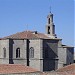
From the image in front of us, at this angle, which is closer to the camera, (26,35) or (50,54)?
(50,54)

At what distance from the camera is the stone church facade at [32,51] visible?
3844cm

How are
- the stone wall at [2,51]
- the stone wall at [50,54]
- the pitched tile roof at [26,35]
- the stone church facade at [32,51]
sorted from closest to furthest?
the stone church facade at [32,51] → the stone wall at [2,51] → the stone wall at [50,54] → the pitched tile roof at [26,35]

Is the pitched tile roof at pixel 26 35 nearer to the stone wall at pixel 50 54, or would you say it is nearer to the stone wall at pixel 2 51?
the stone wall at pixel 2 51

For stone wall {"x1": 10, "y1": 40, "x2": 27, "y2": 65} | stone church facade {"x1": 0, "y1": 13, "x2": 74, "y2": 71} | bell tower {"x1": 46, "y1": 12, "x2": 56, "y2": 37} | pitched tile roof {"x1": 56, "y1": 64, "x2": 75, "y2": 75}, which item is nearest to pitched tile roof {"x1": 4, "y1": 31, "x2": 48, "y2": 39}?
stone church facade {"x1": 0, "y1": 13, "x2": 74, "y2": 71}

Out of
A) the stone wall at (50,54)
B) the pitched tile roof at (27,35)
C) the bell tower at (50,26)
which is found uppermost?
the bell tower at (50,26)

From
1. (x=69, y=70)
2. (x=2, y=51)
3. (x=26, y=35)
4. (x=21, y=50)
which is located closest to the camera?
(x=69, y=70)

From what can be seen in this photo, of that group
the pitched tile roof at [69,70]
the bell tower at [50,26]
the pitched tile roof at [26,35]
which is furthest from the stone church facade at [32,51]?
the pitched tile roof at [69,70]

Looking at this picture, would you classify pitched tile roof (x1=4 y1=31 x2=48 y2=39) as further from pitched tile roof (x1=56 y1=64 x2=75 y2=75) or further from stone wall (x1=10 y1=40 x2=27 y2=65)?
pitched tile roof (x1=56 y1=64 x2=75 y2=75)

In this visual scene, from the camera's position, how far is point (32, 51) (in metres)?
38.9

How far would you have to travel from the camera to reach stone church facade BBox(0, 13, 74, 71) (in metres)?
38.4

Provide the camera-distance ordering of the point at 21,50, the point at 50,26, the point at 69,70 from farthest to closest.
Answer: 1. the point at 50,26
2. the point at 21,50
3. the point at 69,70

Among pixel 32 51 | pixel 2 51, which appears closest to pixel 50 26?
pixel 32 51

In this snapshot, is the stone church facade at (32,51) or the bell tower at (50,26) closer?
the stone church facade at (32,51)

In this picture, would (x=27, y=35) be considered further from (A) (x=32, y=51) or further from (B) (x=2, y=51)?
(B) (x=2, y=51)
